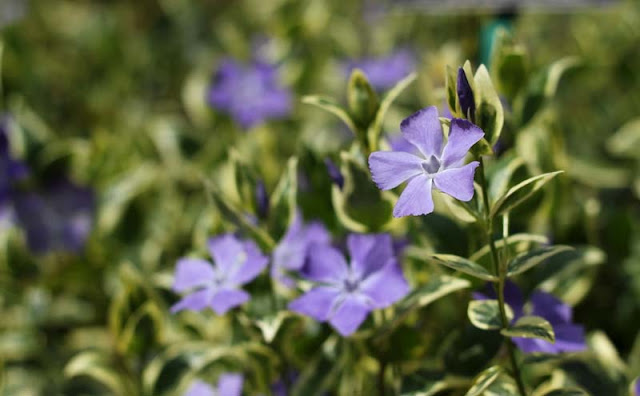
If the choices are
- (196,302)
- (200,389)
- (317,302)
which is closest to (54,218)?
(200,389)

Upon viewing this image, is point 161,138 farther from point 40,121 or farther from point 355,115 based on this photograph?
point 355,115

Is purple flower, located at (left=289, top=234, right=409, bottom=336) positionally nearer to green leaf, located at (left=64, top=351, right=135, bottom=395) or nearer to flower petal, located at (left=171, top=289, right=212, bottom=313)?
flower petal, located at (left=171, top=289, right=212, bottom=313)

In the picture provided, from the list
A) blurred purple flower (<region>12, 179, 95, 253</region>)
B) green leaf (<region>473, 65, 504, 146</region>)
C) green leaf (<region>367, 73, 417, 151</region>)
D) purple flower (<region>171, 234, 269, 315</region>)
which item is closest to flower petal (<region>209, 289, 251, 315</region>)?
purple flower (<region>171, 234, 269, 315</region>)

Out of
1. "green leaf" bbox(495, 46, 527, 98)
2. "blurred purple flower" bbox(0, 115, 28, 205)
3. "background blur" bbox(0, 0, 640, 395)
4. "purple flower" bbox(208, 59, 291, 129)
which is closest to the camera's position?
"green leaf" bbox(495, 46, 527, 98)

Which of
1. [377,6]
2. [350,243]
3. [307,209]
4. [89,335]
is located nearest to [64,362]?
[89,335]

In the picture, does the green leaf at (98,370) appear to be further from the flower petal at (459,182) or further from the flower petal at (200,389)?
the flower petal at (459,182)
